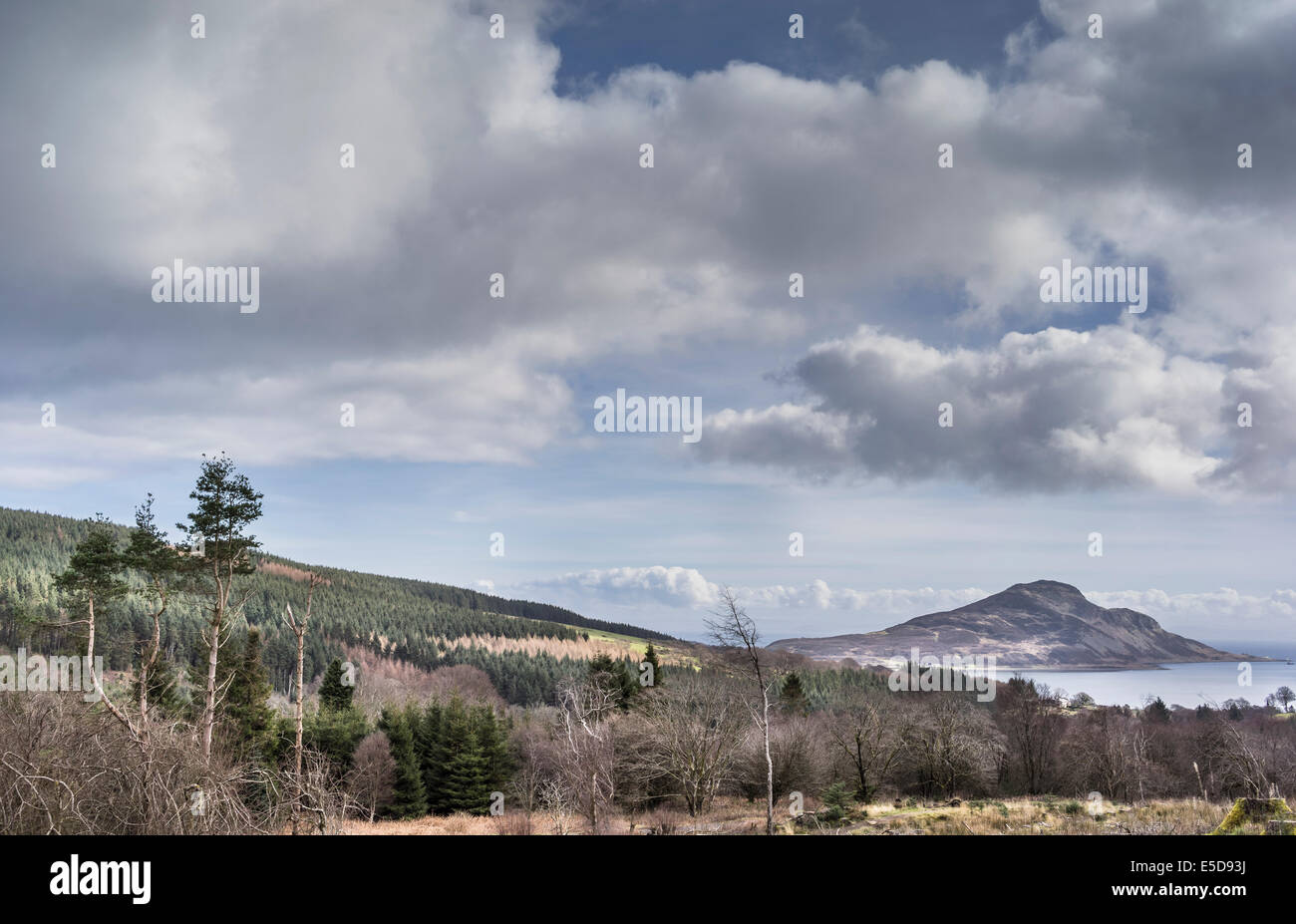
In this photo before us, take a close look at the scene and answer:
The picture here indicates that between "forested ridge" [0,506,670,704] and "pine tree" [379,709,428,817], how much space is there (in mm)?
49559

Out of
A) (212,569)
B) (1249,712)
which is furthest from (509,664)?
(1249,712)

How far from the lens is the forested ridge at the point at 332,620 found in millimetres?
112688

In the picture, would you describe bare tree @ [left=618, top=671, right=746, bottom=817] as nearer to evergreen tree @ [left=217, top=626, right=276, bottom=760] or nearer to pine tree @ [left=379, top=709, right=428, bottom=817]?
pine tree @ [left=379, top=709, right=428, bottom=817]

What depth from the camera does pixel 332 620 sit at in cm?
14775

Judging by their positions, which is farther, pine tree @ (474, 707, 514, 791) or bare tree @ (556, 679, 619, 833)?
pine tree @ (474, 707, 514, 791)

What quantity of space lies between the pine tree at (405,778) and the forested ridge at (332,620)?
163 feet

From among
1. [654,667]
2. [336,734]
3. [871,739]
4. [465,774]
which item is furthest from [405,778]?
[871,739]

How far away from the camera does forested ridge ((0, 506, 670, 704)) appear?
11269 cm

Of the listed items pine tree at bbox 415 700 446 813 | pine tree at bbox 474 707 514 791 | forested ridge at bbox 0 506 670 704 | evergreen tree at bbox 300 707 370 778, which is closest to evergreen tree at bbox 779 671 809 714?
pine tree at bbox 474 707 514 791

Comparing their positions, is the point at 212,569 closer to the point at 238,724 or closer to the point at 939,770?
the point at 238,724

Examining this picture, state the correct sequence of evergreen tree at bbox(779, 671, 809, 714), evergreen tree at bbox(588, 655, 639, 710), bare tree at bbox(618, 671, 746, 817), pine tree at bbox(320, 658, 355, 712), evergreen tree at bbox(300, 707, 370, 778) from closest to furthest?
bare tree at bbox(618, 671, 746, 817)
evergreen tree at bbox(300, 707, 370, 778)
evergreen tree at bbox(588, 655, 639, 710)
pine tree at bbox(320, 658, 355, 712)
evergreen tree at bbox(779, 671, 809, 714)

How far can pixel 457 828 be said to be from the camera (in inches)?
1844
